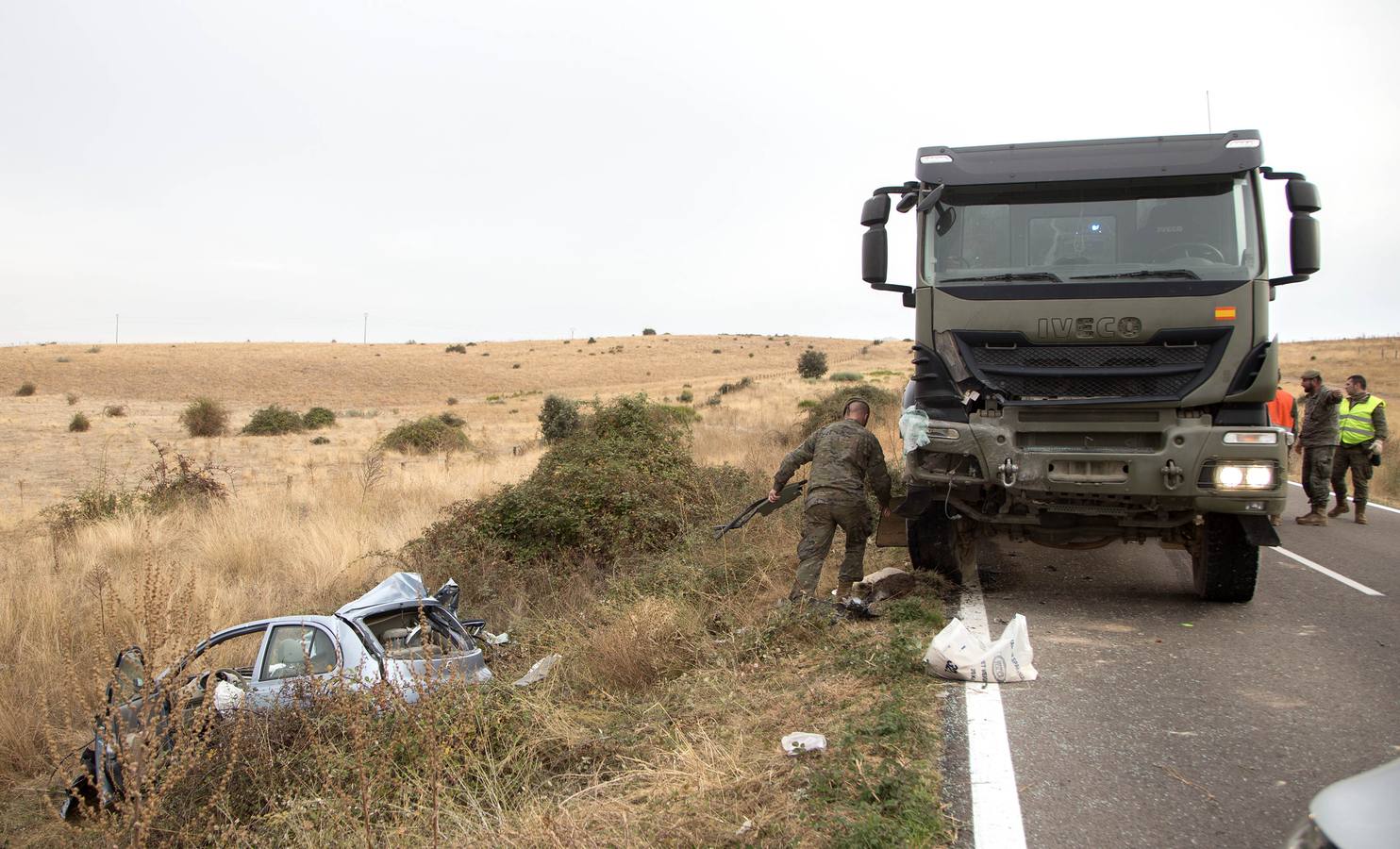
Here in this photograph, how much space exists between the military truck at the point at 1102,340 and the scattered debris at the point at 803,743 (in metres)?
2.67

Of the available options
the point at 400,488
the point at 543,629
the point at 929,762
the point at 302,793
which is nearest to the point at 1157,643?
the point at 929,762

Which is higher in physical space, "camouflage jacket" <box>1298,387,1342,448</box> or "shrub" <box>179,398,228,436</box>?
"camouflage jacket" <box>1298,387,1342,448</box>

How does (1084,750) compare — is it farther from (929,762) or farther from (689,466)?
(689,466)

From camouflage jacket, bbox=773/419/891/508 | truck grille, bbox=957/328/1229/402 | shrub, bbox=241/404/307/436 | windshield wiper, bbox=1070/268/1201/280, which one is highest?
windshield wiper, bbox=1070/268/1201/280

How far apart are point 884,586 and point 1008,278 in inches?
97.3

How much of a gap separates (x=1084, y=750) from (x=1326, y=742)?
1.09 m

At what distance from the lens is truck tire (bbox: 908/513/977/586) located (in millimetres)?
7125

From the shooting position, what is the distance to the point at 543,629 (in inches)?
293

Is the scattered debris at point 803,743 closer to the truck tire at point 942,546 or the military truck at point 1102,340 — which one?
the military truck at point 1102,340

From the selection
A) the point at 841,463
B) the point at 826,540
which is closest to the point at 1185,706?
the point at 826,540

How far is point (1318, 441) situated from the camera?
11203mm

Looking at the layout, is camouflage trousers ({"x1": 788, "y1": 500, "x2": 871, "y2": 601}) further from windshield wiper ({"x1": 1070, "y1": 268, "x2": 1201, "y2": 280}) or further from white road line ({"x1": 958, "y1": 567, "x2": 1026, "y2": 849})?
windshield wiper ({"x1": 1070, "y1": 268, "x2": 1201, "y2": 280})

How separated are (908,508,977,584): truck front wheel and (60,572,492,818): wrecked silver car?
3.49 meters

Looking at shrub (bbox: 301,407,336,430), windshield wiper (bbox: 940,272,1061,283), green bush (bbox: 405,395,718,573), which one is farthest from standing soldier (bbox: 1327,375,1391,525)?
shrub (bbox: 301,407,336,430)
